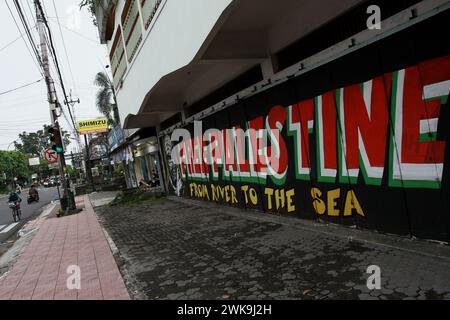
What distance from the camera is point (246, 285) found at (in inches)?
172

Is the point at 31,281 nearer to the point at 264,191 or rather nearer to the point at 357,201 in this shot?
the point at 264,191

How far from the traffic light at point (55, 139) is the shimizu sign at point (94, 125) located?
77.8ft

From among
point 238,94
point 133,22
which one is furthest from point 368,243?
point 133,22

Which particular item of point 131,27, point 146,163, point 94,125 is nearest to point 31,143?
point 94,125

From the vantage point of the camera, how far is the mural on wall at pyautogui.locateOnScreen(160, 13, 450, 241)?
429cm

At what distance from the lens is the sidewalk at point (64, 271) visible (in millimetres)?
5227

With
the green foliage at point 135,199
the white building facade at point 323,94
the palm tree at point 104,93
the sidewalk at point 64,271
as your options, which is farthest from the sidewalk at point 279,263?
the palm tree at point 104,93

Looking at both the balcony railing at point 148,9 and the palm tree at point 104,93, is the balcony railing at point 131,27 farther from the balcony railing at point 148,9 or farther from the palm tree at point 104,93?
the palm tree at point 104,93

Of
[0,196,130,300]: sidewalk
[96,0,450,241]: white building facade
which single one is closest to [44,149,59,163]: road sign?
[0,196,130,300]: sidewalk

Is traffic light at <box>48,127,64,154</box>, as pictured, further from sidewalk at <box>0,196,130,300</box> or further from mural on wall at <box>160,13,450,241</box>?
mural on wall at <box>160,13,450,241</box>

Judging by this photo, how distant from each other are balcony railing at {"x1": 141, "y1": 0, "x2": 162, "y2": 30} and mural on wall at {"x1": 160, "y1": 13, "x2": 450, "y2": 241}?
276 cm

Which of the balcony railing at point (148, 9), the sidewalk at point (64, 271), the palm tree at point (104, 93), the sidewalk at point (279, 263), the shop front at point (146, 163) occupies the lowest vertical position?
the sidewalk at point (64, 271)

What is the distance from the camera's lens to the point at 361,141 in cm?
535

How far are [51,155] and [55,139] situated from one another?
2.51 ft
